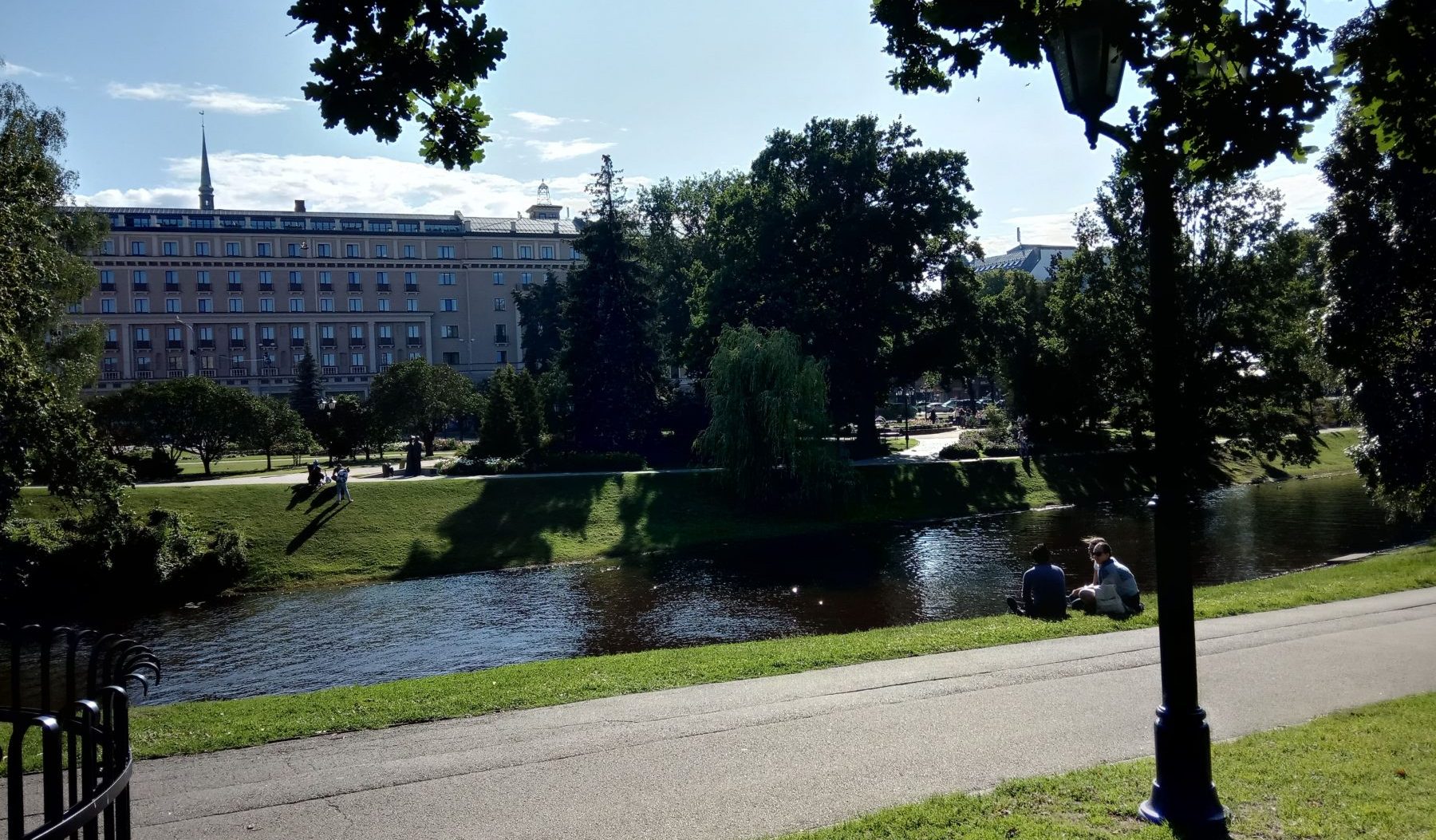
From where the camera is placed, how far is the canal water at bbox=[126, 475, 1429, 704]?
18.7 meters

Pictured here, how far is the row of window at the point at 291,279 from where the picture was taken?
3164 inches

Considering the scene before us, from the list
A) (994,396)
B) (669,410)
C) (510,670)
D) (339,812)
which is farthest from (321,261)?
(339,812)

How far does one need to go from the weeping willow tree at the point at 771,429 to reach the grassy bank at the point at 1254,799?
→ 26911 millimetres

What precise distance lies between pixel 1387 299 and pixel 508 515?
25.6 m

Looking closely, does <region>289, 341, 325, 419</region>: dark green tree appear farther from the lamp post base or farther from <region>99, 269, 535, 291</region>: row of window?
the lamp post base

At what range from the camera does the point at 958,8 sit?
6574 millimetres

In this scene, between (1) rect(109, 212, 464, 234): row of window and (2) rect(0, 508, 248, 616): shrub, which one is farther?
(1) rect(109, 212, 464, 234): row of window

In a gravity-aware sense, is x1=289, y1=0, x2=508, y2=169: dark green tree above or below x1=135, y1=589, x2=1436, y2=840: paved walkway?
above

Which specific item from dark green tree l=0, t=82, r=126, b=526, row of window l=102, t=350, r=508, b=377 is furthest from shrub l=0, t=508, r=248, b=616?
row of window l=102, t=350, r=508, b=377

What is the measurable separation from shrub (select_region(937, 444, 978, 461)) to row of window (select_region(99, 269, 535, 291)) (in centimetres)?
5348

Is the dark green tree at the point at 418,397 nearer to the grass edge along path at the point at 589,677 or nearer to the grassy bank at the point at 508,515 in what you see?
the grassy bank at the point at 508,515

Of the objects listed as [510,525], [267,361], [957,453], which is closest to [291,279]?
[267,361]

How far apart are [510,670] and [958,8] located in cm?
1070

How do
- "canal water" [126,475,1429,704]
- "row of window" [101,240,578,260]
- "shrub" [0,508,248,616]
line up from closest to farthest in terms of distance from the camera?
"canal water" [126,475,1429,704]
"shrub" [0,508,248,616]
"row of window" [101,240,578,260]
